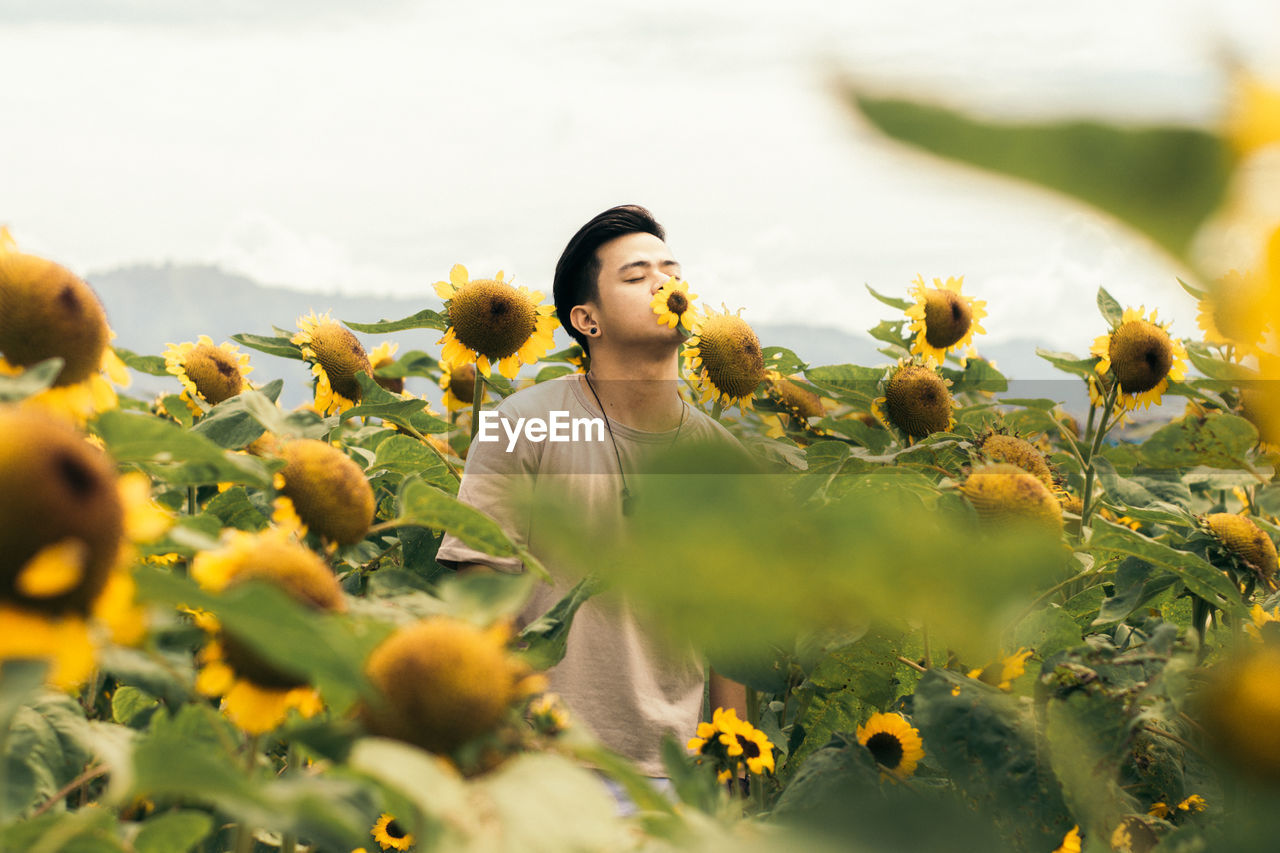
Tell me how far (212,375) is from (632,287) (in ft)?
3.31

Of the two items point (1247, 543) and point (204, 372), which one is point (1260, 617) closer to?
point (1247, 543)

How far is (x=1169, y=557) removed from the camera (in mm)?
995

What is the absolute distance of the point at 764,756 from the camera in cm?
162

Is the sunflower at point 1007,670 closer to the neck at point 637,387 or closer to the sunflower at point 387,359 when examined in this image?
the neck at point 637,387

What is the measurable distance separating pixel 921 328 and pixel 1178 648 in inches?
74.9

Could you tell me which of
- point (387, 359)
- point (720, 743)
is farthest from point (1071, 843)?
point (387, 359)

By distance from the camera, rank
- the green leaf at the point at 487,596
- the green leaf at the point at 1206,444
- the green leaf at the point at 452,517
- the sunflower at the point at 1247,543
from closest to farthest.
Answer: the green leaf at the point at 487,596 < the green leaf at the point at 452,517 < the sunflower at the point at 1247,543 < the green leaf at the point at 1206,444

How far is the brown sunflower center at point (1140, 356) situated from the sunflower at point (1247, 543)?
0.73 m

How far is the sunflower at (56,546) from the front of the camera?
45 centimetres

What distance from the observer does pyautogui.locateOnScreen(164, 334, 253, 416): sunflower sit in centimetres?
220

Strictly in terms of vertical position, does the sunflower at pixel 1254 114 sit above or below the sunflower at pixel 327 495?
above

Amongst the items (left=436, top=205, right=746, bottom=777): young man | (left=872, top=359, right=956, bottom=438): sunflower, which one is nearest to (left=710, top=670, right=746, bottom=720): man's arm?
(left=436, top=205, right=746, bottom=777): young man

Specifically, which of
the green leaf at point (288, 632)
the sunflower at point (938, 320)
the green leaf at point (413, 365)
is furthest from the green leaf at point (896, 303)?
the green leaf at point (288, 632)

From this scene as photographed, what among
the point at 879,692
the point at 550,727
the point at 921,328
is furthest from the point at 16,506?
the point at 921,328
